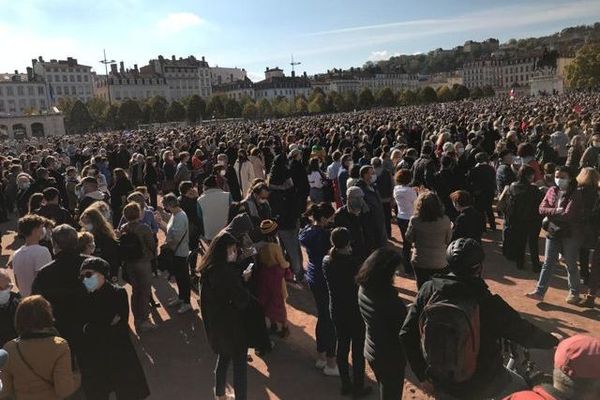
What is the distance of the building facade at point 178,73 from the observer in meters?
131

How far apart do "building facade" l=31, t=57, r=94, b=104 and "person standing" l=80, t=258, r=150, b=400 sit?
125 m

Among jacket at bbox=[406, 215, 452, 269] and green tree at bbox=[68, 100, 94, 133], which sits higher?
green tree at bbox=[68, 100, 94, 133]

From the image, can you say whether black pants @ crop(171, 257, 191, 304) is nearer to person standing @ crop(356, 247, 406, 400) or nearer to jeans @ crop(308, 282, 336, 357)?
jeans @ crop(308, 282, 336, 357)

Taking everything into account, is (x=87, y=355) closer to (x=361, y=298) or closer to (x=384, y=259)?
(x=361, y=298)

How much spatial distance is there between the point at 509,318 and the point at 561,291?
5037mm

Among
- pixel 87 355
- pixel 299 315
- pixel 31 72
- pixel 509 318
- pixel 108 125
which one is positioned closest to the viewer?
pixel 509 318

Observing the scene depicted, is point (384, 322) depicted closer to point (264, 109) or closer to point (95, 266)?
point (95, 266)

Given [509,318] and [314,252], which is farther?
[314,252]

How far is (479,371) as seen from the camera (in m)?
3.31

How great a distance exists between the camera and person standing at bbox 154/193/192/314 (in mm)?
7176

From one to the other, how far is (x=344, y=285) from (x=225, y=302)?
44.0 inches

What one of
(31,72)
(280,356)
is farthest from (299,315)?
(31,72)

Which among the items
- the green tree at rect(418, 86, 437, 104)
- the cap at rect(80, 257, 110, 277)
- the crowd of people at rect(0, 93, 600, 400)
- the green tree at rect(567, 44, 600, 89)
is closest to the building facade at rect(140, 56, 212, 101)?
the green tree at rect(418, 86, 437, 104)

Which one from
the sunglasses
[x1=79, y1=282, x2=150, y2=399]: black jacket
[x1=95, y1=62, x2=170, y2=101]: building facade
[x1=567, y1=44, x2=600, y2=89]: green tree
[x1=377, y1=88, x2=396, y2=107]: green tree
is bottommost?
[x1=79, y1=282, x2=150, y2=399]: black jacket
